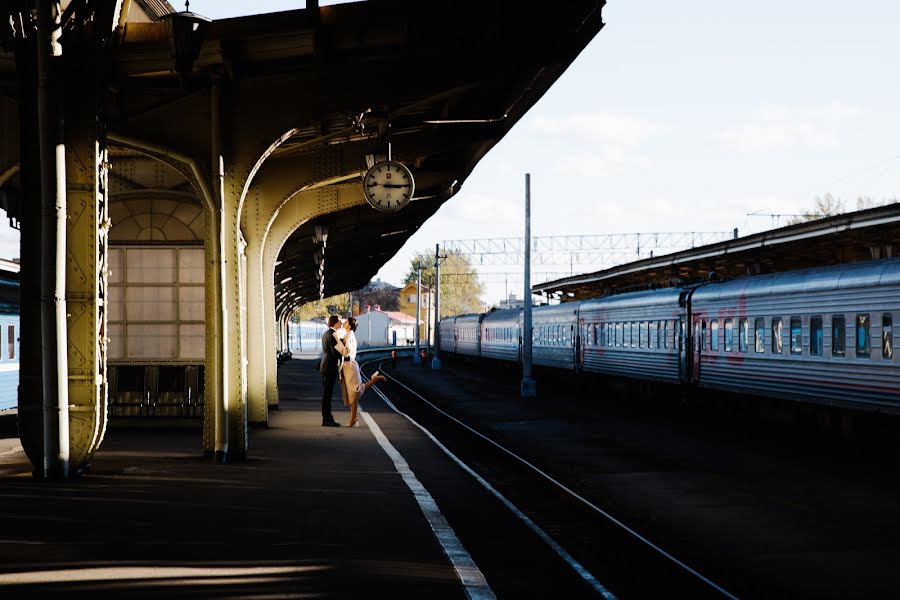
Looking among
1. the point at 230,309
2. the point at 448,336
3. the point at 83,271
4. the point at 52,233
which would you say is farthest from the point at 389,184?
the point at 448,336

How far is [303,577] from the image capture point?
7551mm

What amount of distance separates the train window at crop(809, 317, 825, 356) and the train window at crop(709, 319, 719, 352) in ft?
17.5

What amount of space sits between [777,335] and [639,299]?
10093 millimetres

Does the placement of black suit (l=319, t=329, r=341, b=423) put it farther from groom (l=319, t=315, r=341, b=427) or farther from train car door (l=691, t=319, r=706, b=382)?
train car door (l=691, t=319, r=706, b=382)

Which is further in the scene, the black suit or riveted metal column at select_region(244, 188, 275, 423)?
the black suit

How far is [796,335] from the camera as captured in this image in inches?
830

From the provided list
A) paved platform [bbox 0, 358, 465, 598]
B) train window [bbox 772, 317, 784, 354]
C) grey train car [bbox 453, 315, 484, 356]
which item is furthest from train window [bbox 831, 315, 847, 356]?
grey train car [bbox 453, 315, 484, 356]

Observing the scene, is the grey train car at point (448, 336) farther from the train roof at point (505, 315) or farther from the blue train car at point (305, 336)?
the train roof at point (505, 315)

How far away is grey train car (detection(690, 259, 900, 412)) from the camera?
1755 centimetres

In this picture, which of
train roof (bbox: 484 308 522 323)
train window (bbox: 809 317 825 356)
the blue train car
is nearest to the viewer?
train window (bbox: 809 317 825 356)

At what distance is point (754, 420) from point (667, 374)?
4.15 m

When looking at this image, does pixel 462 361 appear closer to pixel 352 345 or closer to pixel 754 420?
pixel 754 420

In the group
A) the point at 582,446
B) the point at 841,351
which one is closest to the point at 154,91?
the point at 582,446

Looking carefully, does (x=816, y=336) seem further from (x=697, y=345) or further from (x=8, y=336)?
(x=8, y=336)
